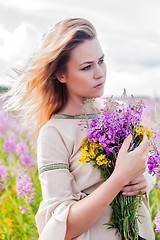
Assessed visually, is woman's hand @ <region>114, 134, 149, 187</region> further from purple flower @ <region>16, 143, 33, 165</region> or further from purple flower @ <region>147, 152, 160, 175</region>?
purple flower @ <region>16, 143, 33, 165</region>

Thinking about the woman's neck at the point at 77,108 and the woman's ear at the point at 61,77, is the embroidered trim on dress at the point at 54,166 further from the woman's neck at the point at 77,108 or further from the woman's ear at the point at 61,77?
the woman's ear at the point at 61,77

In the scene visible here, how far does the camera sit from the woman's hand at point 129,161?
4.67ft

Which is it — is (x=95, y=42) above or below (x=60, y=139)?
above

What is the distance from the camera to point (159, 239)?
104 inches

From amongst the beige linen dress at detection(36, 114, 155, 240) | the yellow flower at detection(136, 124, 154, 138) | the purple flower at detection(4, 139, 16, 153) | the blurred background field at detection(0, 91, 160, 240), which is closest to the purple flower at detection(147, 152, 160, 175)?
the yellow flower at detection(136, 124, 154, 138)

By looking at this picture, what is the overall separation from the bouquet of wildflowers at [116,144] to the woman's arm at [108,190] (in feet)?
0.16

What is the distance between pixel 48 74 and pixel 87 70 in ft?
0.87

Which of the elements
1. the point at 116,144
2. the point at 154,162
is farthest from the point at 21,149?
the point at 154,162

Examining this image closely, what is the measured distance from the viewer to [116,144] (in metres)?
1.49

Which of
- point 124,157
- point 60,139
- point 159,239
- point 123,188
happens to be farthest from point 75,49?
point 159,239

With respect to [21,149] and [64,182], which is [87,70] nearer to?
[64,182]

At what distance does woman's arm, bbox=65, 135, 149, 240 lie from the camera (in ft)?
4.65

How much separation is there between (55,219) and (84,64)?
731 mm

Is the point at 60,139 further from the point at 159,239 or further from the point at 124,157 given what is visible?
the point at 159,239
